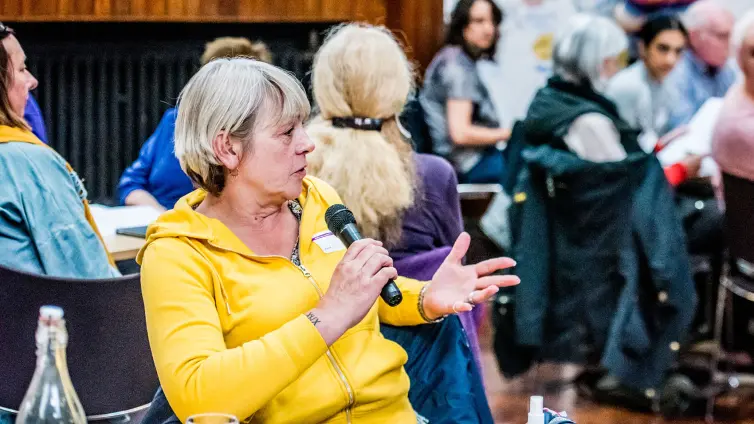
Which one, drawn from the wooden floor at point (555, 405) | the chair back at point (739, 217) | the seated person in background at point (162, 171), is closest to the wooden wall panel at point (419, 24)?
the seated person in background at point (162, 171)

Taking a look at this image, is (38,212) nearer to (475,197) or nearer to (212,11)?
(212,11)

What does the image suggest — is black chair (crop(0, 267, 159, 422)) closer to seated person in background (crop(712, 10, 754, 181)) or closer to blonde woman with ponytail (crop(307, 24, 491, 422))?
blonde woman with ponytail (crop(307, 24, 491, 422))

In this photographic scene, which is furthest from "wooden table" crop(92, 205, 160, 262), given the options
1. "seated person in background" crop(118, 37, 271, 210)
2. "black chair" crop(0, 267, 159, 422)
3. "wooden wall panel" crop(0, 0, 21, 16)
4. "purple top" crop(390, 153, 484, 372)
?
"wooden wall panel" crop(0, 0, 21, 16)

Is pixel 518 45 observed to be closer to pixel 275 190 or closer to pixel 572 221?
pixel 572 221

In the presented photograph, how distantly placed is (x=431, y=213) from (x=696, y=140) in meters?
2.26

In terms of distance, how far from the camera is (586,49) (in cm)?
432

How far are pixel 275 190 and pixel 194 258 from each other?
213mm

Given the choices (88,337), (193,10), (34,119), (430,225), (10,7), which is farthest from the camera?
(193,10)

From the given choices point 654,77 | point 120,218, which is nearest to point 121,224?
point 120,218

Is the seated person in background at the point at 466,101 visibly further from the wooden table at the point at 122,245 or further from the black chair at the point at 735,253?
the wooden table at the point at 122,245

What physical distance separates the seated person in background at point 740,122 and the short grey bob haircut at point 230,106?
8.93ft

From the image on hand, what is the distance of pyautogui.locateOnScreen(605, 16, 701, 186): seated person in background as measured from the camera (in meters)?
5.57

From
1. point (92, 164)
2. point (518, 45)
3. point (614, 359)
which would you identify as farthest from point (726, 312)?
point (92, 164)

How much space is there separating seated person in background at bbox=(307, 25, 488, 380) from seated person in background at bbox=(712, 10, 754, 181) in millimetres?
1794
